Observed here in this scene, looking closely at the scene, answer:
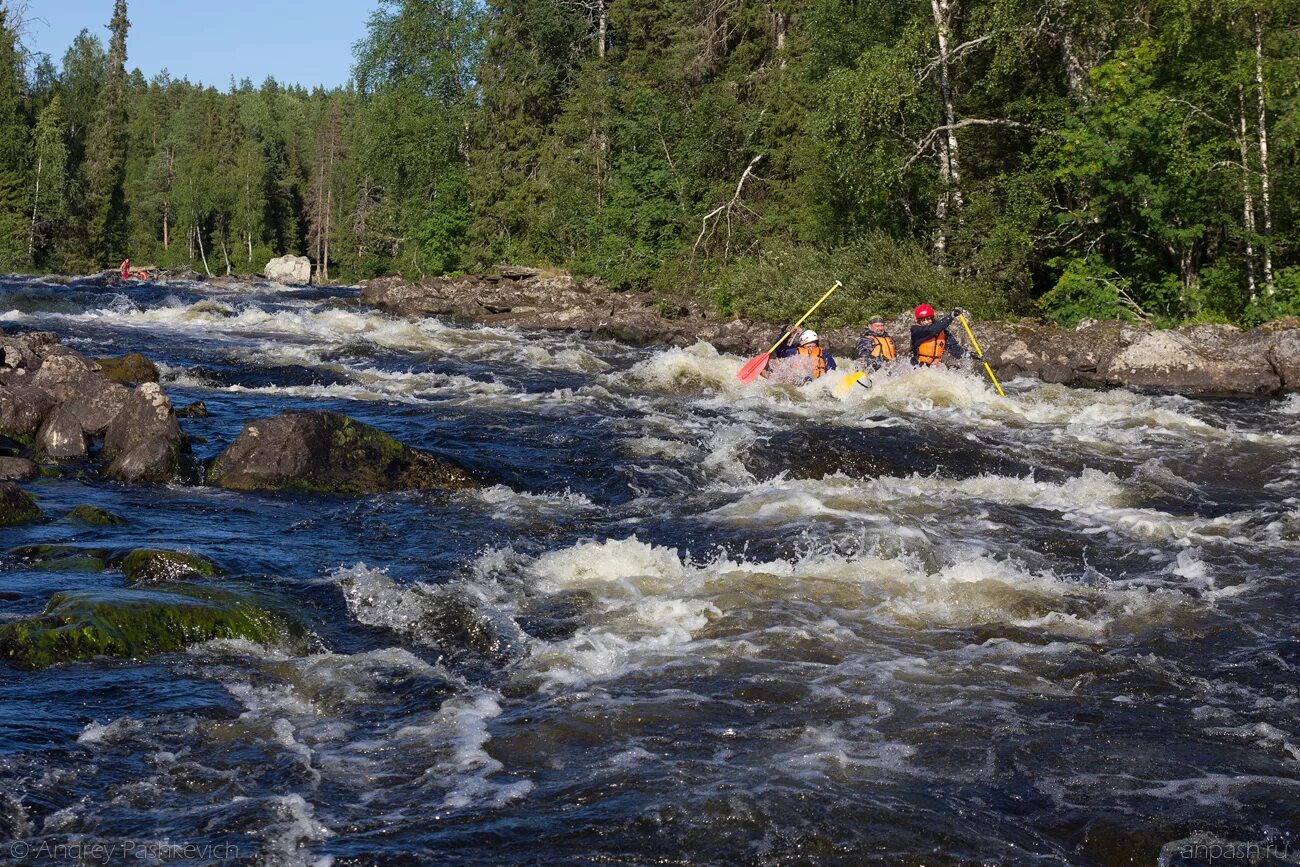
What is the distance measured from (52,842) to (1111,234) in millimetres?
20380

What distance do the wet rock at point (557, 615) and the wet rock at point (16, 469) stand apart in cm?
558

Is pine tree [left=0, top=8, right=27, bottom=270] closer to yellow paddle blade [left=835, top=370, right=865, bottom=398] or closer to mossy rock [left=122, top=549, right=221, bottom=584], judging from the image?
yellow paddle blade [left=835, top=370, right=865, bottom=398]

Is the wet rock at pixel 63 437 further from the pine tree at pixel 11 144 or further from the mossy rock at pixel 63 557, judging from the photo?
the pine tree at pixel 11 144

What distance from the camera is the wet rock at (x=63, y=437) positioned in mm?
11258

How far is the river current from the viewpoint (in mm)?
4918

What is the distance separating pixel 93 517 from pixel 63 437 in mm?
2880

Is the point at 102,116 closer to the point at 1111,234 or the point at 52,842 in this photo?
the point at 1111,234

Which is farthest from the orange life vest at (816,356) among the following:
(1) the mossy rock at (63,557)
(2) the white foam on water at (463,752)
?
(2) the white foam on water at (463,752)

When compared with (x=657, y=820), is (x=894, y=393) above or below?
above

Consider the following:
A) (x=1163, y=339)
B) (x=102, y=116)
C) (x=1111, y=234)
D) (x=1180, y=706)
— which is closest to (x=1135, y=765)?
(x=1180, y=706)

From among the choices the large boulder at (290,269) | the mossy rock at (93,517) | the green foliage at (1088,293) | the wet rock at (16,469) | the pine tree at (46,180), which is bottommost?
the mossy rock at (93,517)

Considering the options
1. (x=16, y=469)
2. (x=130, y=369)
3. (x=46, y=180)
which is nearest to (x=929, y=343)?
(x=130, y=369)

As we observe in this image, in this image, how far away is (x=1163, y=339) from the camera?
18.5 m

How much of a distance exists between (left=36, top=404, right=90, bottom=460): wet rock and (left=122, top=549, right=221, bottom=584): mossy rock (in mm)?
4122
